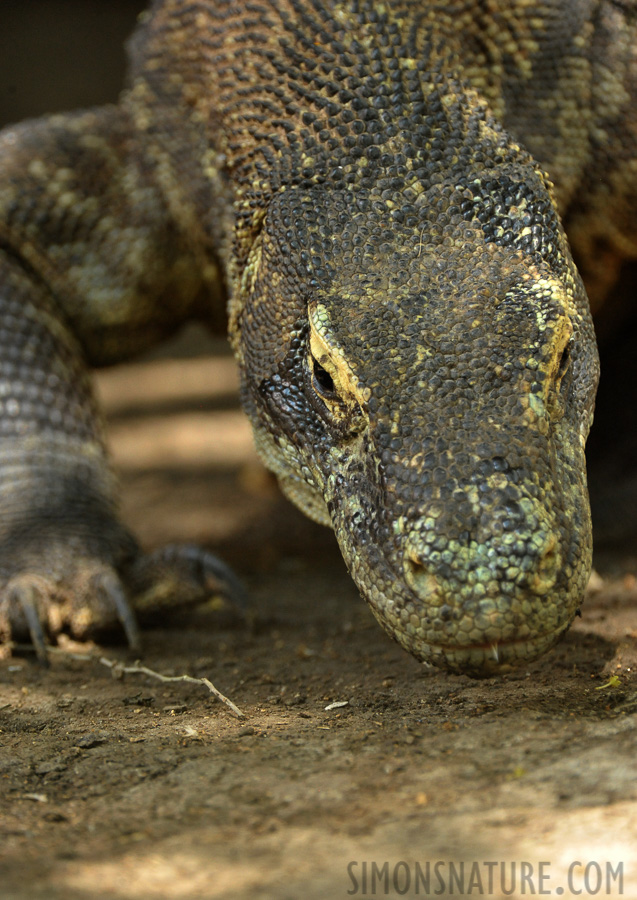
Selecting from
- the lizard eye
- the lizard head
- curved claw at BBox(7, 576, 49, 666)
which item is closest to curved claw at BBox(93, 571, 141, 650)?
curved claw at BBox(7, 576, 49, 666)

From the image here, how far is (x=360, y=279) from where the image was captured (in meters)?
3.12

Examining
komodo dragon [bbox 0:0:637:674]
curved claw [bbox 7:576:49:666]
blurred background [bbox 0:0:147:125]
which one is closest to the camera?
komodo dragon [bbox 0:0:637:674]

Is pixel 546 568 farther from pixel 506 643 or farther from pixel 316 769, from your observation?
pixel 316 769

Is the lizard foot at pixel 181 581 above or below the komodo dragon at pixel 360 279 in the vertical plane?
below

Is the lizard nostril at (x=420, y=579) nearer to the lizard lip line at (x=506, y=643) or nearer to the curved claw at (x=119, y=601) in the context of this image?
the lizard lip line at (x=506, y=643)

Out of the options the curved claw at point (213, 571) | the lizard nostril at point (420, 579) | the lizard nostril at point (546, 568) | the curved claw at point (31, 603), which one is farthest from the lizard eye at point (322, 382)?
the curved claw at point (31, 603)

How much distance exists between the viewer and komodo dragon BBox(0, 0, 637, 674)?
2.50 meters

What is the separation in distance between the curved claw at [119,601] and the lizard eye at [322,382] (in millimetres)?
1406

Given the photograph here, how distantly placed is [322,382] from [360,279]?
36 centimetres

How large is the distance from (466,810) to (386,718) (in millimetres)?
705

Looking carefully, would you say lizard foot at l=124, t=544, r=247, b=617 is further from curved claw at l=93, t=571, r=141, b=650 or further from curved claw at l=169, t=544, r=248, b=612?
curved claw at l=93, t=571, r=141, b=650

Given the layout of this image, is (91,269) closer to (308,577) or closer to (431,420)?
(308,577)

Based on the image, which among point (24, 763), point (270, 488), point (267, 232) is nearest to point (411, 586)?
point (24, 763)

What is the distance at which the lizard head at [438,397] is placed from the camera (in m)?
2.37
